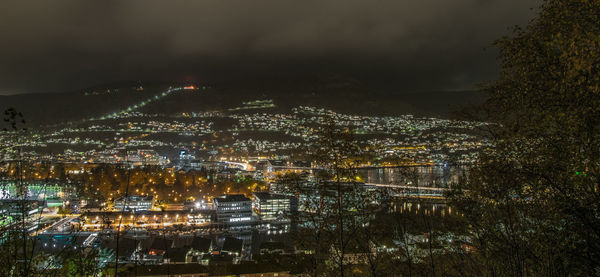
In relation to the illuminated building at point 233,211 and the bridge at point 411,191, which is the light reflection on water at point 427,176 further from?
the illuminated building at point 233,211

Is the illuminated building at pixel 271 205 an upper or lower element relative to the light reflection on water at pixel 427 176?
lower

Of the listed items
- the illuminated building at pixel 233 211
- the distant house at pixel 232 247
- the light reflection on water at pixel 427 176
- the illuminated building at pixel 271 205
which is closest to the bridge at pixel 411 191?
the light reflection on water at pixel 427 176

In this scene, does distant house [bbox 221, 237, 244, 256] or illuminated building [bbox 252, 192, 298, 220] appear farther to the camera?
illuminated building [bbox 252, 192, 298, 220]

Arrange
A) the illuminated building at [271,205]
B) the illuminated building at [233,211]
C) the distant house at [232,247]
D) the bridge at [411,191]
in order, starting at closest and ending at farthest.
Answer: the bridge at [411,191]
the distant house at [232,247]
the illuminated building at [233,211]
the illuminated building at [271,205]

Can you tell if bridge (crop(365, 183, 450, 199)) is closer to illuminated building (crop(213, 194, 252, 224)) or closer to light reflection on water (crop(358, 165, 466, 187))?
light reflection on water (crop(358, 165, 466, 187))

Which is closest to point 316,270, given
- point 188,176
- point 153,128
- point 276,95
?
point 188,176

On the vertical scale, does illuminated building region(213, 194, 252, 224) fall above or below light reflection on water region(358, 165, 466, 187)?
below

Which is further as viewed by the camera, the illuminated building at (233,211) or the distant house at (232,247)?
the illuminated building at (233,211)

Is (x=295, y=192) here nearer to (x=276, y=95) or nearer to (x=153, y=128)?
(x=153, y=128)

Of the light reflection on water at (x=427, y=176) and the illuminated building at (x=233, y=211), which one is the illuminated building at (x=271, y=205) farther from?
the light reflection on water at (x=427, y=176)

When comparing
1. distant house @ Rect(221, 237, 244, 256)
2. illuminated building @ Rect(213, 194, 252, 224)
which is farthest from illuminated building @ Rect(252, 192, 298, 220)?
distant house @ Rect(221, 237, 244, 256)

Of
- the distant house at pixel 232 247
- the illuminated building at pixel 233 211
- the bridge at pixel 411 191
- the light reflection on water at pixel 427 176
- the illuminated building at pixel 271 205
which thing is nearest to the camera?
the light reflection on water at pixel 427 176
